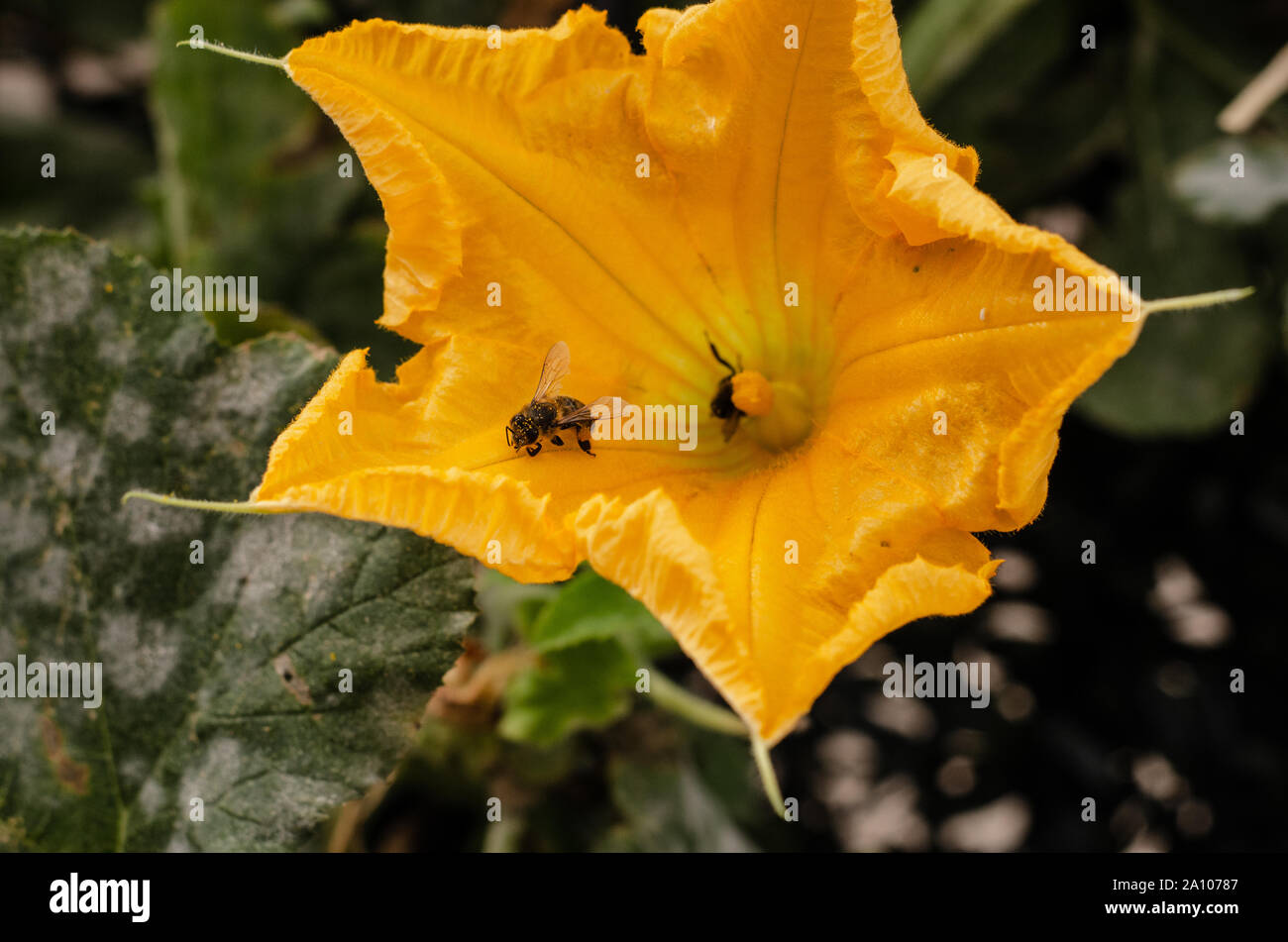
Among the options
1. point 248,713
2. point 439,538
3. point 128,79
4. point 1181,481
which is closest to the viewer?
point 439,538

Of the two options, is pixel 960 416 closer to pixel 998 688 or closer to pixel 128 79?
pixel 998 688

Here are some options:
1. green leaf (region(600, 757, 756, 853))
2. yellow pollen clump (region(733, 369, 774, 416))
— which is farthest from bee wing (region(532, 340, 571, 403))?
green leaf (region(600, 757, 756, 853))

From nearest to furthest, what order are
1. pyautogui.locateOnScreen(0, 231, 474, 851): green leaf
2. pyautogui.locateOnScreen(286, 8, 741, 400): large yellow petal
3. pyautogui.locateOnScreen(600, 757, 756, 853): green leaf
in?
pyautogui.locateOnScreen(286, 8, 741, 400): large yellow petal, pyautogui.locateOnScreen(0, 231, 474, 851): green leaf, pyautogui.locateOnScreen(600, 757, 756, 853): green leaf

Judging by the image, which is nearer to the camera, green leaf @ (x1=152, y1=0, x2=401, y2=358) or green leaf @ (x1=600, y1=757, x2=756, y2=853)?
green leaf @ (x1=600, y1=757, x2=756, y2=853)

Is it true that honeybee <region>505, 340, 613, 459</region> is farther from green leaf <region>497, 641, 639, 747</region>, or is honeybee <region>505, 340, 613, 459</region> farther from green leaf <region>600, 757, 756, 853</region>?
green leaf <region>600, 757, 756, 853</region>

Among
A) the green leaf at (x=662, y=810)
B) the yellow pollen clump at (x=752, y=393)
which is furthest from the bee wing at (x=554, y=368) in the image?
the green leaf at (x=662, y=810)

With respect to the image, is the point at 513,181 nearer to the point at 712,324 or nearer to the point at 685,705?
the point at 712,324
